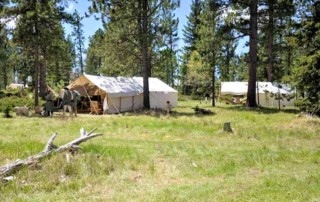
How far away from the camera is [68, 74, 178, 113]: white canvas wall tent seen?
2555 centimetres

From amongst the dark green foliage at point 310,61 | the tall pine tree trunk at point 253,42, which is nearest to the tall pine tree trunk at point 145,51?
the tall pine tree trunk at point 253,42

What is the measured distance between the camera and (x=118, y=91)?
26234 mm

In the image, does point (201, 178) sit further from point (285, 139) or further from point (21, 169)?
point (285, 139)

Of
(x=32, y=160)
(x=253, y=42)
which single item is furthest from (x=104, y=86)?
(x=32, y=160)

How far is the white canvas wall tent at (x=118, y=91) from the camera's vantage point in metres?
25.5

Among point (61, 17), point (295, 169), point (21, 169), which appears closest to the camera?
point (21, 169)

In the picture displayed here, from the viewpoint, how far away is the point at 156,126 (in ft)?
52.3

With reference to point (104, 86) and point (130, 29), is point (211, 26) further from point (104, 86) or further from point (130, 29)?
point (104, 86)

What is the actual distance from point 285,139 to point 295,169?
477 cm

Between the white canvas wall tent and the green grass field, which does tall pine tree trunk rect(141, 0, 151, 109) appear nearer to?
the white canvas wall tent

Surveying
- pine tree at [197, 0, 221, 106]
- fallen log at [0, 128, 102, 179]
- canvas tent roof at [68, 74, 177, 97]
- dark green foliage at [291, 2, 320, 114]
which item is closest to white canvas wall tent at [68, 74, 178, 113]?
canvas tent roof at [68, 74, 177, 97]

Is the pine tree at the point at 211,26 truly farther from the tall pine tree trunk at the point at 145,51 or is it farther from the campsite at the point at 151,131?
the tall pine tree trunk at the point at 145,51

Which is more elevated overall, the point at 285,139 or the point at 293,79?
the point at 293,79

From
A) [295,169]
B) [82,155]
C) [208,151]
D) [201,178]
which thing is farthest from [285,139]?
[82,155]
